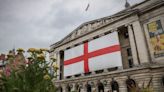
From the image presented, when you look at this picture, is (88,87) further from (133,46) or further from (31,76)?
(31,76)

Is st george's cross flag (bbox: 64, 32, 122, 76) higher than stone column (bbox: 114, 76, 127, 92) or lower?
higher

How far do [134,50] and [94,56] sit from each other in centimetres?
736

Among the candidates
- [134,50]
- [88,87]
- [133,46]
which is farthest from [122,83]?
[88,87]

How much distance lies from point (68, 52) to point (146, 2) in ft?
60.8

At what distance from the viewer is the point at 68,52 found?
38344 millimetres

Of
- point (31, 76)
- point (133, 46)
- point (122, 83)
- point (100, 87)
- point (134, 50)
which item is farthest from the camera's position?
point (100, 87)

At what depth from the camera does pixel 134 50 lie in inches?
1064

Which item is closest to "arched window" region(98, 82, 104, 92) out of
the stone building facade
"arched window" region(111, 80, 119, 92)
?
the stone building facade

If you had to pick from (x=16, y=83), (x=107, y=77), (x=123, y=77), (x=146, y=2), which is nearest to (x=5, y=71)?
(x=16, y=83)

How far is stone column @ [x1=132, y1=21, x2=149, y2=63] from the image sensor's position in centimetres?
2549

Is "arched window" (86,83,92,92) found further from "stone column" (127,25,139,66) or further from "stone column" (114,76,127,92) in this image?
"stone column" (127,25,139,66)

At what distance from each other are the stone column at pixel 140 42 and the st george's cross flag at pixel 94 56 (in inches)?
121

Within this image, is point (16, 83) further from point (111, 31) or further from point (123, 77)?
point (111, 31)

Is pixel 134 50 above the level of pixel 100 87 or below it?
above
